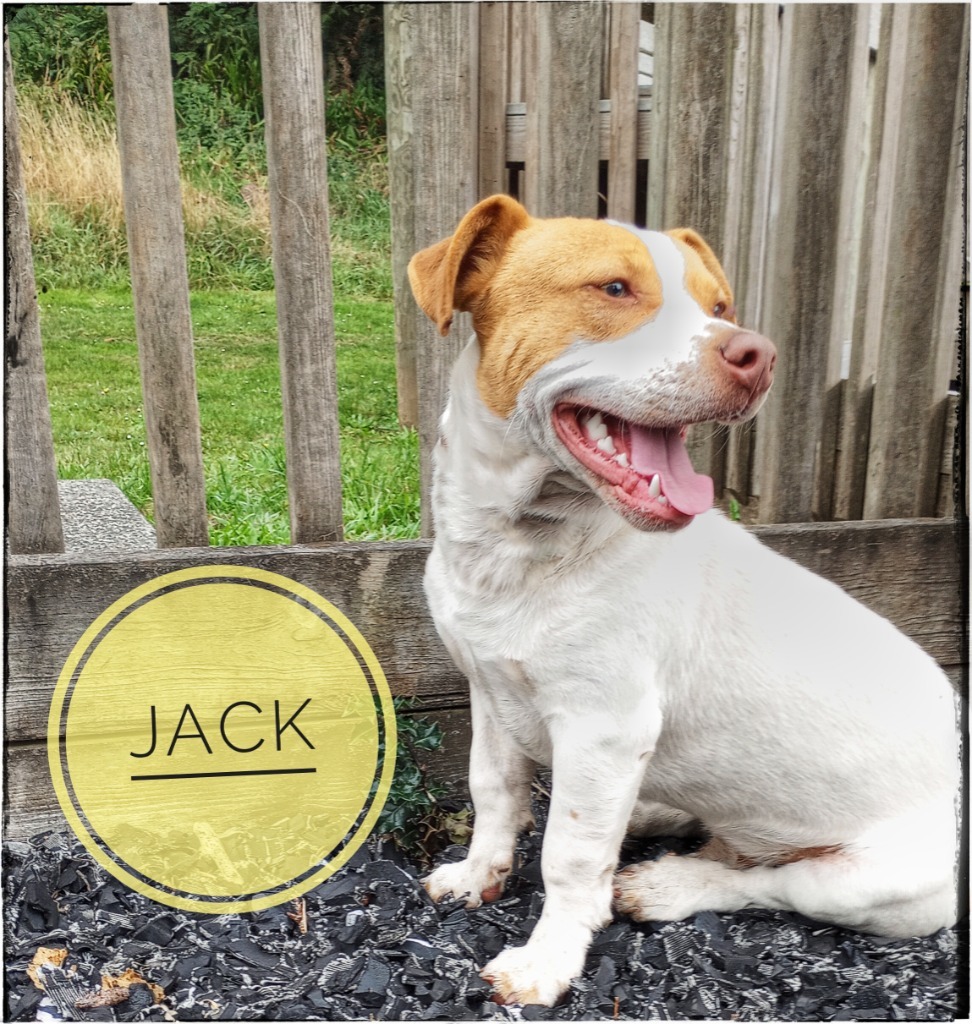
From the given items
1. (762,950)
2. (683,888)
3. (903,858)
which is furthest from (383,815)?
(903,858)

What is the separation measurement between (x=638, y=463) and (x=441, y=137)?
3.04 feet

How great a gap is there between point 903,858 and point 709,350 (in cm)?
100

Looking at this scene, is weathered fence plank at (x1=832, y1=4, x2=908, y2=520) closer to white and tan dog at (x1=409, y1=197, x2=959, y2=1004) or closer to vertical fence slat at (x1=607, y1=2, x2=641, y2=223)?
vertical fence slat at (x1=607, y1=2, x2=641, y2=223)

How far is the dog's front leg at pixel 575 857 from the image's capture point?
5.51ft

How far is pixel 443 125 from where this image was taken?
6.68 feet

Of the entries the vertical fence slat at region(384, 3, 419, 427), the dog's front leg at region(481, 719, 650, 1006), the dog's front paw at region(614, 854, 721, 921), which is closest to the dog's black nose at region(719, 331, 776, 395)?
the dog's front leg at region(481, 719, 650, 1006)

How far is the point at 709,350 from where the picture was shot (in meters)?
1.43

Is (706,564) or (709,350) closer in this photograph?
(709,350)

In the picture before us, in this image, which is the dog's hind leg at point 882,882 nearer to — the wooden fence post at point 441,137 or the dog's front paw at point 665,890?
the dog's front paw at point 665,890

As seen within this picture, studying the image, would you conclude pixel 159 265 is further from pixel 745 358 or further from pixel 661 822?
pixel 661 822

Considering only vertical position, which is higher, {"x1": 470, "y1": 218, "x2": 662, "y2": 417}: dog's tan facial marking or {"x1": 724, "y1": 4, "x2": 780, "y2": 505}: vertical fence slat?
{"x1": 724, "y1": 4, "x2": 780, "y2": 505}: vertical fence slat

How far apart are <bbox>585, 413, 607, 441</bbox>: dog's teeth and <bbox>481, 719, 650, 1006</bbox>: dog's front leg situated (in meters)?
0.49

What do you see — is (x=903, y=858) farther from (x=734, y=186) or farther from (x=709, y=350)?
(x=734, y=186)

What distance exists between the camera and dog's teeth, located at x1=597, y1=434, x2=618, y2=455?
1.54 metres
